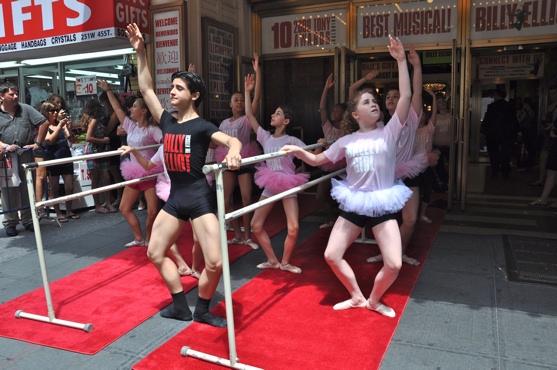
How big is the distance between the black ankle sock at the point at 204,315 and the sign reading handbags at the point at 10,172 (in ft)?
14.3

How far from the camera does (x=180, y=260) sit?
16.3 ft

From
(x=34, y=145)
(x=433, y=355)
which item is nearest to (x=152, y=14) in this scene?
(x=34, y=145)

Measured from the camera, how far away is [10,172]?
674 centimetres

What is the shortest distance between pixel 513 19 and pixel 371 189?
17.2 feet

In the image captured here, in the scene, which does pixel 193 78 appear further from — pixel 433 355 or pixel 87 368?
pixel 433 355

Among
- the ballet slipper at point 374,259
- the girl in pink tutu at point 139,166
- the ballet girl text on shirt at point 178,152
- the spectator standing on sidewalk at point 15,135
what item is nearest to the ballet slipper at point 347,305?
the ballet slipper at point 374,259

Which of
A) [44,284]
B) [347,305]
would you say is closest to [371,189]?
[347,305]

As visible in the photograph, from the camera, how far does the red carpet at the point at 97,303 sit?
3641mm

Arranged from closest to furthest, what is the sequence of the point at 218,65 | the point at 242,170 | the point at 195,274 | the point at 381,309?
1. the point at 381,309
2. the point at 195,274
3. the point at 242,170
4. the point at 218,65

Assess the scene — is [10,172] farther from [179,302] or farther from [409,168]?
[409,168]

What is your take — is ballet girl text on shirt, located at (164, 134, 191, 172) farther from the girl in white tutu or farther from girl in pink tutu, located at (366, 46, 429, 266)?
girl in pink tutu, located at (366, 46, 429, 266)

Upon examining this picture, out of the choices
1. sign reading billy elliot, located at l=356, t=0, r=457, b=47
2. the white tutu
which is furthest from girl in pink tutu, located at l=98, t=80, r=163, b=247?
sign reading billy elliot, located at l=356, t=0, r=457, b=47

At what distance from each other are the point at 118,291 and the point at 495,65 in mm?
12292

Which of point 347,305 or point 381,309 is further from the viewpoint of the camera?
point 347,305
